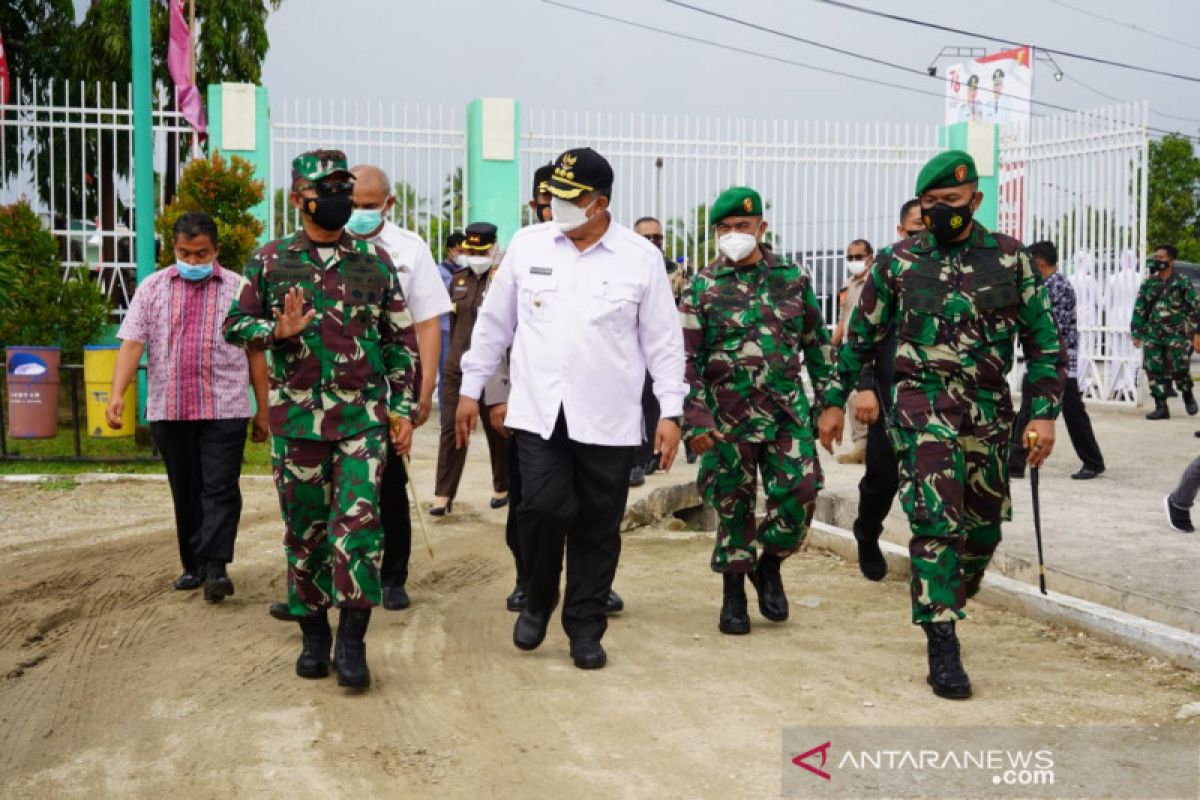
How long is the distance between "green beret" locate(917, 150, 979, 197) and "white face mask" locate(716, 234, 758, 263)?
3.22 ft

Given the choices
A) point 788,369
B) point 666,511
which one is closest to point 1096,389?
point 666,511

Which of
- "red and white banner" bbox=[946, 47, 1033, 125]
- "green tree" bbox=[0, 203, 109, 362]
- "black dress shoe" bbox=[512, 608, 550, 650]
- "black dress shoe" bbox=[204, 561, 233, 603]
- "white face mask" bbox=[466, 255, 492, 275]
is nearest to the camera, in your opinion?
"black dress shoe" bbox=[512, 608, 550, 650]

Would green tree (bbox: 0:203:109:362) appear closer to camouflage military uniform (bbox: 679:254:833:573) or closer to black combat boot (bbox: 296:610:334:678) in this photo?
black combat boot (bbox: 296:610:334:678)

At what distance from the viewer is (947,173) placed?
5.16m

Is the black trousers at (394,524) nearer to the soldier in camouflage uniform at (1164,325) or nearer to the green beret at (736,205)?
the green beret at (736,205)

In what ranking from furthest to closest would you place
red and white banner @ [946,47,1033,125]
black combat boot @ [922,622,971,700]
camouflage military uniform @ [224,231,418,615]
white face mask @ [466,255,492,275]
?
red and white banner @ [946,47,1033,125], white face mask @ [466,255,492,275], camouflage military uniform @ [224,231,418,615], black combat boot @ [922,622,971,700]

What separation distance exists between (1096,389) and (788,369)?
42.5 feet

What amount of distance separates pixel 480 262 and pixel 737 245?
9.97 feet

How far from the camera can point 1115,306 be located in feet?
56.8

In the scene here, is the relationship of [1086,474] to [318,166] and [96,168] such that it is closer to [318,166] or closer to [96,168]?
[318,166]

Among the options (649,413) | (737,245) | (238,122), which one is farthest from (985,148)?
(737,245)

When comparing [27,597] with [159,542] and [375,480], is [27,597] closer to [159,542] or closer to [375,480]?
[159,542]

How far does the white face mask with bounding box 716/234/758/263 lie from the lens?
6.07 meters

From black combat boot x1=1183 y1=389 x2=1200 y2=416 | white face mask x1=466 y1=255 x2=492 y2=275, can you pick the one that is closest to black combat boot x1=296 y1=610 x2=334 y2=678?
white face mask x1=466 y1=255 x2=492 y2=275
